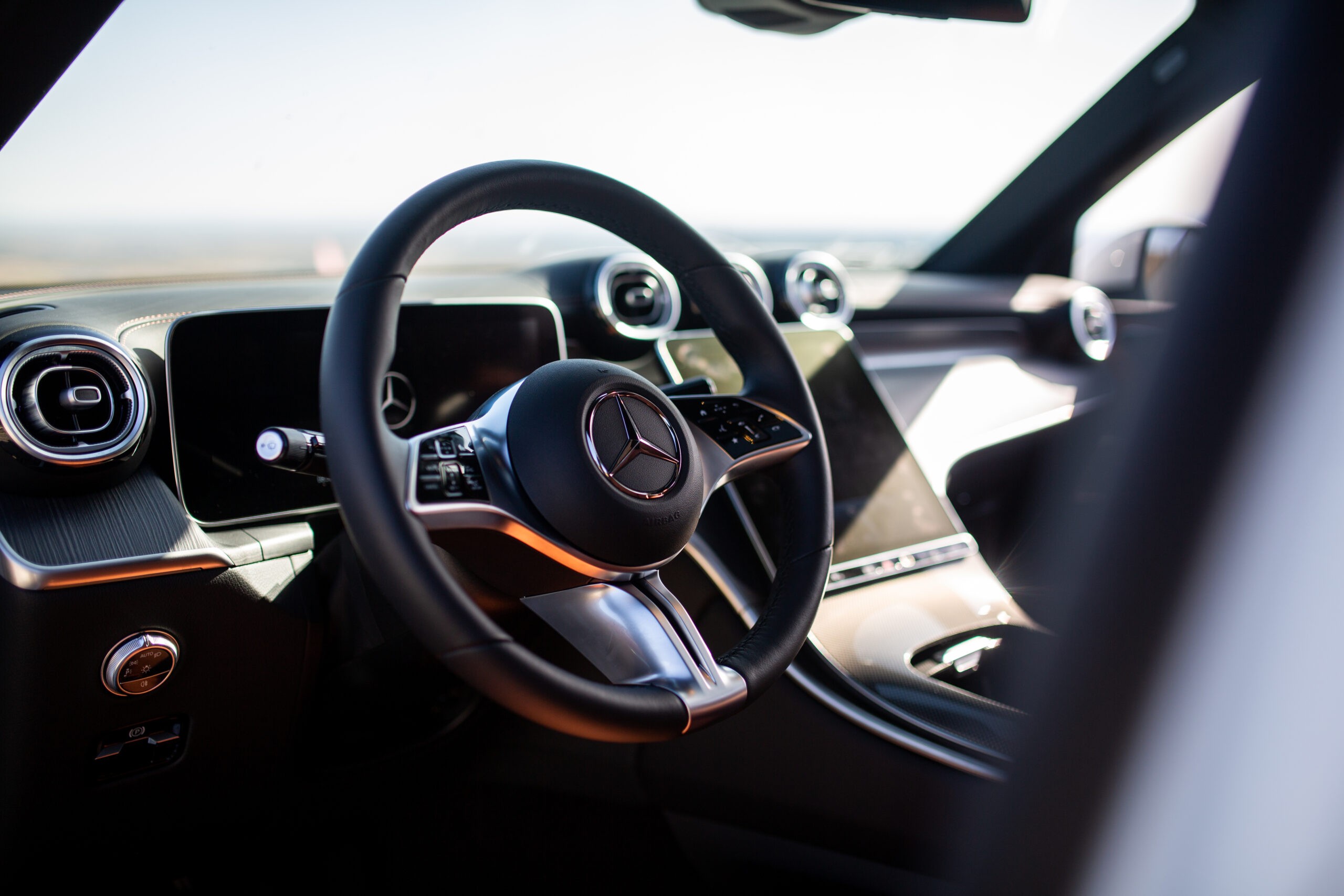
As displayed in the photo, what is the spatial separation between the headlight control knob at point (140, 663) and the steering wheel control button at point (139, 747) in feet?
0.23

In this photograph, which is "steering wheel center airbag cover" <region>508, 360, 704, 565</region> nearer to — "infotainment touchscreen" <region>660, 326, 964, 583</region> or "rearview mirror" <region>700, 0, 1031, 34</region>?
"rearview mirror" <region>700, 0, 1031, 34</region>

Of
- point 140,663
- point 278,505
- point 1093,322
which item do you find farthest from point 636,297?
point 1093,322

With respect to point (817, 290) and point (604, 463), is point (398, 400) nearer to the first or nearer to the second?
point (604, 463)

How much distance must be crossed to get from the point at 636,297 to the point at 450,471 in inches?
38.9

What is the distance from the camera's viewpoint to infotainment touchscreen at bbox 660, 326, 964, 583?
1660mm

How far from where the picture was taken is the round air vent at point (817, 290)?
6.98 feet

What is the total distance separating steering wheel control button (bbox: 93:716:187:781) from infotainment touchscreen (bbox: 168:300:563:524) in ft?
0.90

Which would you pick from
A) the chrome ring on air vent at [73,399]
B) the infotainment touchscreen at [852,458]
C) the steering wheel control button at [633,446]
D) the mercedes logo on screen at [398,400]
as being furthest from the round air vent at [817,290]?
the chrome ring on air vent at [73,399]

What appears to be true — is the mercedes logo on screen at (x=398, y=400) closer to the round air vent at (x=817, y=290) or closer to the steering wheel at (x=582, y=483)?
the steering wheel at (x=582, y=483)

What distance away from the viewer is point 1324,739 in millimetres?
336

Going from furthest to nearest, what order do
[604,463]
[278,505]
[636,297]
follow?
[636,297] → [278,505] → [604,463]

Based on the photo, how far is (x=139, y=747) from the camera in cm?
112

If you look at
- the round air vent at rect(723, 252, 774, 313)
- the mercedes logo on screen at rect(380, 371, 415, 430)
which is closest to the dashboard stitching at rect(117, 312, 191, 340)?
the mercedes logo on screen at rect(380, 371, 415, 430)

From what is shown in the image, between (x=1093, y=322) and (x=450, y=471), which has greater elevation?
(x=1093, y=322)
